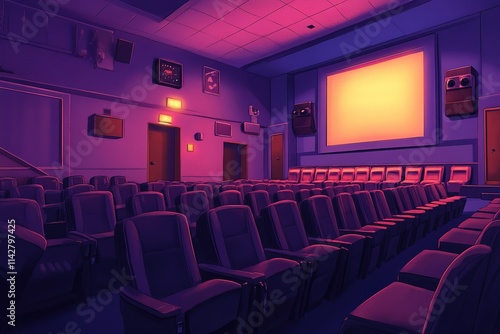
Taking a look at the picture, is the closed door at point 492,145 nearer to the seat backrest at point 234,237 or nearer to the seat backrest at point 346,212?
the seat backrest at point 346,212

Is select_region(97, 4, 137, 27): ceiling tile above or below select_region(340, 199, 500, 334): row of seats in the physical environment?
above

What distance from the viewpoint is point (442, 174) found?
8008 millimetres

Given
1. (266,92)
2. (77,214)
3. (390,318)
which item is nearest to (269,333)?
(390,318)

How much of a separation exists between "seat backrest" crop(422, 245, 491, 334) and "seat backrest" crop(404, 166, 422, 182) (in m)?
8.06

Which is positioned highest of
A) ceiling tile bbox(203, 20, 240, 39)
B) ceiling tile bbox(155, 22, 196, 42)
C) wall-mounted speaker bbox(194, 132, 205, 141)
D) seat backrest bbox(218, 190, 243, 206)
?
ceiling tile bbox(203, 20, 240, 39)

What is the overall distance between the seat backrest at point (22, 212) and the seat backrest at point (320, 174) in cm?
862

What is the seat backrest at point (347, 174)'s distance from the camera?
31.2ft

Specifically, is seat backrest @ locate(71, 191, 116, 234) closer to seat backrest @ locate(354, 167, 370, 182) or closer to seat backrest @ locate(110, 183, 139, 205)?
seat backrest @ locate(110, 183, 139, 205)

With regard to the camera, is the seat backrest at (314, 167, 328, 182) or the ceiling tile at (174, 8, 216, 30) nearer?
the ceiling tile at (174, 8, 216, 30)

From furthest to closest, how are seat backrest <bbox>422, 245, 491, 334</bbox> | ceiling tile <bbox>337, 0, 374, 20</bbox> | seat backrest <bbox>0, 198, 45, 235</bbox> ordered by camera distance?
ceiling tile <bbox>337, 0, 374, 20</bbox> → seat backrest <bbox>0, 198, 45, 235</bbox> → seat backrest <bbox>422, 245, 491, 334</bbox>

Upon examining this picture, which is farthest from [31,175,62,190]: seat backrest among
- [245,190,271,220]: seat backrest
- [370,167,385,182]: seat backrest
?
[370,167,385,182]: seat backrest

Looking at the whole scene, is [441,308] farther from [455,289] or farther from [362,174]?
[362,174]

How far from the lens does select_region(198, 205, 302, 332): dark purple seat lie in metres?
1.95

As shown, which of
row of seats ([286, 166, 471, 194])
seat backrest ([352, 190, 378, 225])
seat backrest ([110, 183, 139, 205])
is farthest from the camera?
row of seats ([286, 166, 471, 194])
